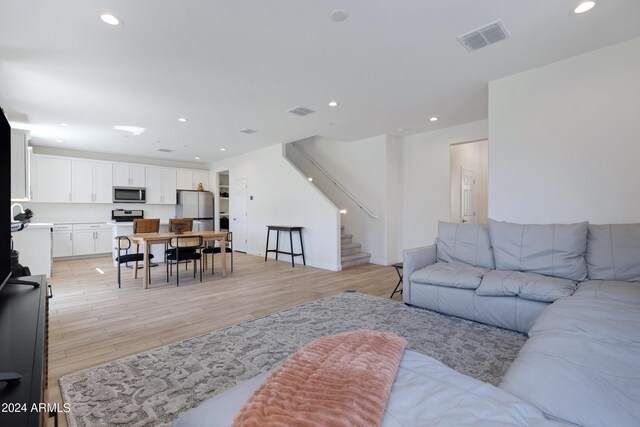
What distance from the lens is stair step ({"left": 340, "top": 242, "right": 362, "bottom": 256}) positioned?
6137 mm

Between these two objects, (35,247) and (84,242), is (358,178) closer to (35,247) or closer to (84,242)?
(35,247)

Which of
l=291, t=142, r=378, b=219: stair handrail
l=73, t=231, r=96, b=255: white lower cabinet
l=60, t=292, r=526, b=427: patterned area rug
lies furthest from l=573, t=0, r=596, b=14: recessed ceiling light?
l=73, t=231, r=96, b=255: white lower cabinet

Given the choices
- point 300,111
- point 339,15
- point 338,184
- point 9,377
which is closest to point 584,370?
point 9,377

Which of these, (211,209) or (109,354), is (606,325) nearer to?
(109,354)

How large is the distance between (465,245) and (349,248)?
3.10 metres

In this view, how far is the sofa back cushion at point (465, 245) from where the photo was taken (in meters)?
3.26

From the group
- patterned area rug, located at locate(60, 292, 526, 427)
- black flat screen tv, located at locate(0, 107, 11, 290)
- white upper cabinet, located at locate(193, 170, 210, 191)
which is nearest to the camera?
black flat screen tv, located at locate(0, 107, 11, 290)

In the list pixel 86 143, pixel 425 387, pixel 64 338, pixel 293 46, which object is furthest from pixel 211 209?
pixel 425 387

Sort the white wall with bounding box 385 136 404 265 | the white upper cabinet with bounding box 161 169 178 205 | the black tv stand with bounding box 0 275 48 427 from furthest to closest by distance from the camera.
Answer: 1. the white upper cabinet with bounding box 161 169 178 205
2. the white wall with bounding box 385 136 404 265
3. the black tv stand with bounding box 0 275 48 427

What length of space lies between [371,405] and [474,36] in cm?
298

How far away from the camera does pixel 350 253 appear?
6.28 meters

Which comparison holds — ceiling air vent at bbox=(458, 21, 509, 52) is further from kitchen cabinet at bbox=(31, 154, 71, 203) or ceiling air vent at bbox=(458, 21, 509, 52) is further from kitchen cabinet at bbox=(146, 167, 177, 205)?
kitchen cabinet at bbox=(31, 154, 71, 203)

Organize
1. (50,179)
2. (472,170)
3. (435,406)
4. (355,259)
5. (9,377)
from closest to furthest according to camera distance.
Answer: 1. (9,377)
2. (435,406)
3. (355,259)
4. (50,179)
5. (472,170)

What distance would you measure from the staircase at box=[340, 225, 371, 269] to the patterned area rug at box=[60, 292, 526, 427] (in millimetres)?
2527
